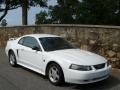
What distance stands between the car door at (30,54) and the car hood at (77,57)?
558 mm

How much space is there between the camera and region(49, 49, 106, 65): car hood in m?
7.24

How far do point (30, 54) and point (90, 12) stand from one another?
118 feet

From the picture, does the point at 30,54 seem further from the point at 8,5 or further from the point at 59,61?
the point at 8,5

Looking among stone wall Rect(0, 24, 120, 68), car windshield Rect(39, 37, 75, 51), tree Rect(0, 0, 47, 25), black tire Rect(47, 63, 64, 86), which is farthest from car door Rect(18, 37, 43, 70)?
tree Rect(0, 0, 47, 25)

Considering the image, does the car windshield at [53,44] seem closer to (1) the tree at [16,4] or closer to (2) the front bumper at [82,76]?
(2) the front bumper at [82,76]

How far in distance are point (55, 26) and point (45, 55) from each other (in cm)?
528

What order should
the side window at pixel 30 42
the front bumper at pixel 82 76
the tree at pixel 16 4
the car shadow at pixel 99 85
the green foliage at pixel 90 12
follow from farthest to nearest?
the green foliage at pixel 90 12 < the tree at pixel 16 4 < the side window at pixel 30 42 < the car shadow at pixel 99 85 < the front bumper at pixel 82 76

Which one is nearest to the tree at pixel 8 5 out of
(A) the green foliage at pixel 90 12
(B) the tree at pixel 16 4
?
(B) the tree at pixel 16 4

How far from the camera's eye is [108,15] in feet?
141

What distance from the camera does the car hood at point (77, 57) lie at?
7238mm

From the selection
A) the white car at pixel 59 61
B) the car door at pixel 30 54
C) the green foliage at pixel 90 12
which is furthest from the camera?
the green foliage at pixel 90 12

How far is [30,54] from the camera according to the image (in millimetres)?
8664

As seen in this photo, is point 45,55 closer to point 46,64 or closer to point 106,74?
point 46,64

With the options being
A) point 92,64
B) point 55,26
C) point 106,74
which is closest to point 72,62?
point 92,64
